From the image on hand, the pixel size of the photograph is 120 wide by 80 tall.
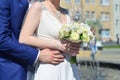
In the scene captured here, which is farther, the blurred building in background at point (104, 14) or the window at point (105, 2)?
the window at point (105, 2)

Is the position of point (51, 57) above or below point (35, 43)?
below

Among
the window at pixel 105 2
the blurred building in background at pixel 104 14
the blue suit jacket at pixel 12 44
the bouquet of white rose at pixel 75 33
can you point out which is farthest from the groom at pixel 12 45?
the window at pixel 105 2

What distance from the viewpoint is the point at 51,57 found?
118 inches

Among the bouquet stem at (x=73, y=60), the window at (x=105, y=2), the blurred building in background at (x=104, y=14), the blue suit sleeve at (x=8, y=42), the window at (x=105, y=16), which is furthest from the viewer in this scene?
the window at (x=105, y=2)

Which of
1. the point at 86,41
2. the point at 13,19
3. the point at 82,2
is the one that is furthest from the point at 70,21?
the point at 82,2

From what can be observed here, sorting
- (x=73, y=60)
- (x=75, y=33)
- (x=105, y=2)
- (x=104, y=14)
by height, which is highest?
(x=75, y=33)

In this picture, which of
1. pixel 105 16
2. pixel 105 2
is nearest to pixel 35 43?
pixel 105 16

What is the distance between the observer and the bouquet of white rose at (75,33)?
300 cm

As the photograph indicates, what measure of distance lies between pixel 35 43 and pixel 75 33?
0.25 meters

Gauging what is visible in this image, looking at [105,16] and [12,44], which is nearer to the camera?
[12,44]

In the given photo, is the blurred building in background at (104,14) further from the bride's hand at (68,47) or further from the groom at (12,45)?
the groom at (12,45)

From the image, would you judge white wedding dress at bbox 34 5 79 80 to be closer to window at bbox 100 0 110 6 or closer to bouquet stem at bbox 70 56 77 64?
bouquet stem at bbox 70 56 77 64

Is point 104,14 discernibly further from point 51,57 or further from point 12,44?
point 12,44

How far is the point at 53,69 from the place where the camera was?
3008 mm
